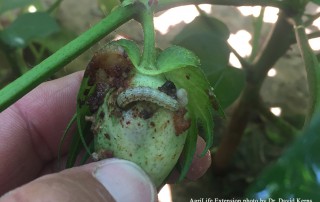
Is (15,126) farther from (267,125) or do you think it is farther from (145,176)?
(267,125)

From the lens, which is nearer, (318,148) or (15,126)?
(318,148)

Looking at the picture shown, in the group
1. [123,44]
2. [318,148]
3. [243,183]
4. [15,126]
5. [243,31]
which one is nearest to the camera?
[318,148]

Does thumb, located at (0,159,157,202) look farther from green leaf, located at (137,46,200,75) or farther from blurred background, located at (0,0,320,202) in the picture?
blurred background, located at (0,0,320,202)

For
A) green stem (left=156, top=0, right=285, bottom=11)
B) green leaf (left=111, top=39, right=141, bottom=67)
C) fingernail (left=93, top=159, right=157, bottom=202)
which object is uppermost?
green stem (left=156, top=0, right=285, bottom=11)

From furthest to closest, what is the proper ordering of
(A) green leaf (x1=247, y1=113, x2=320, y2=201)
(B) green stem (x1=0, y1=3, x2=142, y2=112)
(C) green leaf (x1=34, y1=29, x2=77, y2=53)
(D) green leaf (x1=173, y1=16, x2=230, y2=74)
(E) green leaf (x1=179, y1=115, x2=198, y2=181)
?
(C) green leaf (x1=34, y1=29, x2=77, y2=53) → (D) green leaf (x1=173, y1=16, x2=230, y2=74) → (E) green leaf (x1=179, y1=115, x2=198, y2=181) → (B) green stem (x1=0, y1=3, x2=142, y2=112) → (A) green leaf (x1=247, y1=113, x2=320, y2=201)

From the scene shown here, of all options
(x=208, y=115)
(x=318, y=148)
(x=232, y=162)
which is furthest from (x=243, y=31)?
(x=318, y=148)

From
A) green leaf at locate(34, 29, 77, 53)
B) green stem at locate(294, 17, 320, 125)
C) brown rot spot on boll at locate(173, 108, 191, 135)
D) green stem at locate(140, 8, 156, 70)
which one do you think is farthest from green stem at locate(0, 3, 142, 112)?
green leaf at locate(34, 29, 77, 53)
